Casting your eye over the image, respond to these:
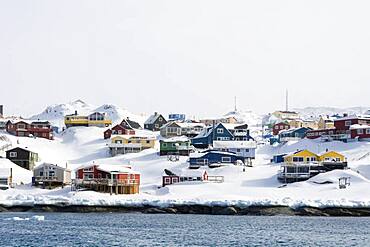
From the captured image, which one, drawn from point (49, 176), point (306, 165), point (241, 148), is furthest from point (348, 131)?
point (49, 176)

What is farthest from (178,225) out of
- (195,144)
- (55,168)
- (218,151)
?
(195,144)

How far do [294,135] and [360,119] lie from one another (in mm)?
11158

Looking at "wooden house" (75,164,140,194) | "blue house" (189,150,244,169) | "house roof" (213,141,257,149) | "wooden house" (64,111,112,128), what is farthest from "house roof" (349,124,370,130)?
"wooden house" (64,111,112,128)

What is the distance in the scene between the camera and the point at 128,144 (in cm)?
10212

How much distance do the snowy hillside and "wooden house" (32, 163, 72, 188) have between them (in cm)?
5842

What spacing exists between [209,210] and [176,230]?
51.5 feet

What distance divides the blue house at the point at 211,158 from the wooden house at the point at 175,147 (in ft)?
20.5

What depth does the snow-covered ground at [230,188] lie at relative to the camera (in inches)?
2721

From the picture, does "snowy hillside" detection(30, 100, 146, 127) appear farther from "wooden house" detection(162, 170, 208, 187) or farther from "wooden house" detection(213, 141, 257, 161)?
"wooden house" detection(162, 170, 208, 187)

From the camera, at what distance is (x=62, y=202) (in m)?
69.1

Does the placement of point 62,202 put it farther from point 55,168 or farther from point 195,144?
point 195,144

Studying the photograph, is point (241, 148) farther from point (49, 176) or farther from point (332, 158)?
point (49, 176)

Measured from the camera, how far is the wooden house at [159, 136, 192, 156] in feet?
318

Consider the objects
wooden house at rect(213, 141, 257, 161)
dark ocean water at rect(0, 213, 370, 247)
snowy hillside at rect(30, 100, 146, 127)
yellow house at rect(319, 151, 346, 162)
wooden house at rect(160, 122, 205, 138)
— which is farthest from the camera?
snowy hillside at rect(30, 100, 146, 127)
